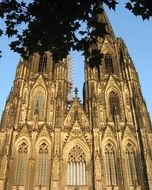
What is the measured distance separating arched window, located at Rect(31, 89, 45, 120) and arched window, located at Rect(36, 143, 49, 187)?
3.55 m

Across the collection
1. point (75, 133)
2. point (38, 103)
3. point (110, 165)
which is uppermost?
point (38, 103)

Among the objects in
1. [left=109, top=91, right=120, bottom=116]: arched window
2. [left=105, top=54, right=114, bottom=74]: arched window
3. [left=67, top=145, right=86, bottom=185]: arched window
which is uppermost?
[left=105, top=54, right=114, bottom=74]: arched window

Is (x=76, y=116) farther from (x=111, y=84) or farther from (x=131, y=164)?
(x=131, y=164)

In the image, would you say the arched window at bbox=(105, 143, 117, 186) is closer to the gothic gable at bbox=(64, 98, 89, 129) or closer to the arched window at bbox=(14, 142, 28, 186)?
the gothic gable at bbox=(64, 98, 89, 129)

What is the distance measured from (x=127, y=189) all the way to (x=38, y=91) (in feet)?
43.8

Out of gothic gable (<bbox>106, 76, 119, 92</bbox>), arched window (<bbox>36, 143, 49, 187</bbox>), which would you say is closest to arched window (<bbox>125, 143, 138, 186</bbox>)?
arched window (<bbox>36, 143, 49, 187</bbox>)

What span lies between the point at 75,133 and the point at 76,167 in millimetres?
3241

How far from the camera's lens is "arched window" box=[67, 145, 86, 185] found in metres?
25.5

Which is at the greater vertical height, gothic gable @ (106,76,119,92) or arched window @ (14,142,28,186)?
gothic gable @ (106,76,119,92)

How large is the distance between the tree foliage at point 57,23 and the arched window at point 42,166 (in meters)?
17.1

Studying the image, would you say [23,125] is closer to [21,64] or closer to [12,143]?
[12,143]

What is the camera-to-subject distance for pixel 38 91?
3192 cm

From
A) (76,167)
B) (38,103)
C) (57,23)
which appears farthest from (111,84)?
(57,23)

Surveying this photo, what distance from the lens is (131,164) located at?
26.7 m
